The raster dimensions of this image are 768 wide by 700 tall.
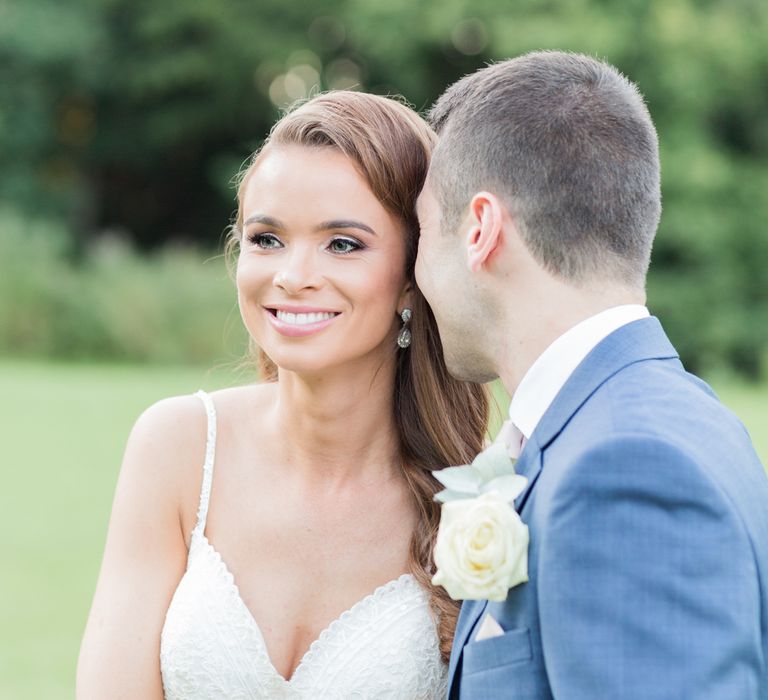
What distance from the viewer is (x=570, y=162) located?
9.29 feet

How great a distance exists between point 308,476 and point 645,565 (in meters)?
1.90

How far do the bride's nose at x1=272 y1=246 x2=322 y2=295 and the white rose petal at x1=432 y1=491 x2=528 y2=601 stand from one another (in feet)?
3.56

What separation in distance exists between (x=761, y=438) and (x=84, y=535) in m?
7.74

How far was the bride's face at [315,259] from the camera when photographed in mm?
3688

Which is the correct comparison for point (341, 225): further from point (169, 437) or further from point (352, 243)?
point (169, 437)

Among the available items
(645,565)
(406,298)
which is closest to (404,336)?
(406,298)

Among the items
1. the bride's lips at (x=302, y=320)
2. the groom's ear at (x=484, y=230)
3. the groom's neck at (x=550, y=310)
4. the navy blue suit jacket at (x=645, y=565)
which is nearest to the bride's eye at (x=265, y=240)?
the bride's lips at (x=302, y=320)

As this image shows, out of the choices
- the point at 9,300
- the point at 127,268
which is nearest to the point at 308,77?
the point at 127,268

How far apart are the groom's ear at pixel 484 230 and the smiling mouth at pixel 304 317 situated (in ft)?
2.77

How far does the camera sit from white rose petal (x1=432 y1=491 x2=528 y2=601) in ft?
8.48

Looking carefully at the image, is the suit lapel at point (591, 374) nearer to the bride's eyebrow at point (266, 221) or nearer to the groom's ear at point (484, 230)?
the groom's ear at point (484, 230)

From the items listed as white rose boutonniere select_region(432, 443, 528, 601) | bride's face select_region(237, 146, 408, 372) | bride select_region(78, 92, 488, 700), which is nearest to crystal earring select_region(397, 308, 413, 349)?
bride select_region(78, 92, 488, 700)

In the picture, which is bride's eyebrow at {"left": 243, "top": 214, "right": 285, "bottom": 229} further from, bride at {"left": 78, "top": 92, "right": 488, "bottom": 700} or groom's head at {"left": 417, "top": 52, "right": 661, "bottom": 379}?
groom's head at {"left": 417, "top": 52, "right": 661, "bottom": 379}

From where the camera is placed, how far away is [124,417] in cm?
1705
